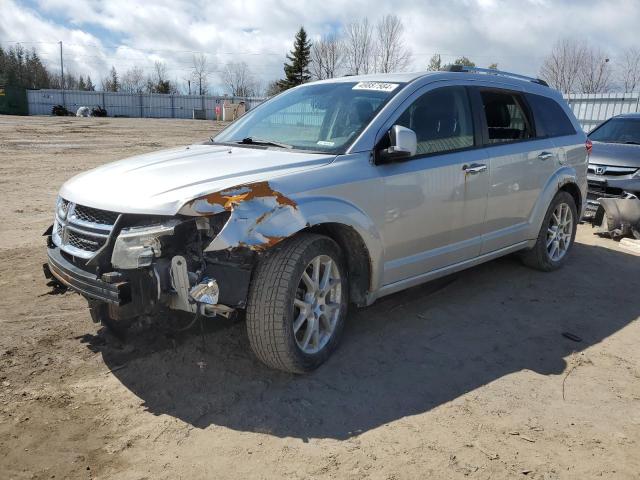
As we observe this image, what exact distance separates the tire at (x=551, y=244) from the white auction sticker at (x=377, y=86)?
246cm

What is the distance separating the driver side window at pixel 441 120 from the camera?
4.14 metres

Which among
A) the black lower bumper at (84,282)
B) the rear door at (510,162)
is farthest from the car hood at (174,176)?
the rear door at (510,162)

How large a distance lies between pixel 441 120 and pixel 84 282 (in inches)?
114

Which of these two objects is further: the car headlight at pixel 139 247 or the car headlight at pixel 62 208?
the car headlight at pixel 62 208

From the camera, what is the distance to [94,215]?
130 inches

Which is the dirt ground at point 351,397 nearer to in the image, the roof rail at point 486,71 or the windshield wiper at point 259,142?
the windshield wiper at point 259,142

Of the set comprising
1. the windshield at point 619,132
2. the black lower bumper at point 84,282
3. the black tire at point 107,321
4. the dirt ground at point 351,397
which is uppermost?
the windshield at point 619,132

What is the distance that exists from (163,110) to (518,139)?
5987cm

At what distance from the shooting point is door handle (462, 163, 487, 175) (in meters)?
4.42

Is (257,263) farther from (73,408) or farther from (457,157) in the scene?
(457,157)

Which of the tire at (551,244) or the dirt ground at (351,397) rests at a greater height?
the tire at (551,244)

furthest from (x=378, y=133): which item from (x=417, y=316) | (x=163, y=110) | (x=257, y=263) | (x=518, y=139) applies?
(x=163, y=110)

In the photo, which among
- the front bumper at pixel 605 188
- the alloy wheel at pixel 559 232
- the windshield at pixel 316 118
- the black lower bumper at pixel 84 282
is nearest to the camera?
the black lower bumper at pixel 84 282

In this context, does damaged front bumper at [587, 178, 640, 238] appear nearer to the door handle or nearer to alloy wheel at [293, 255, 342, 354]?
the door handle
